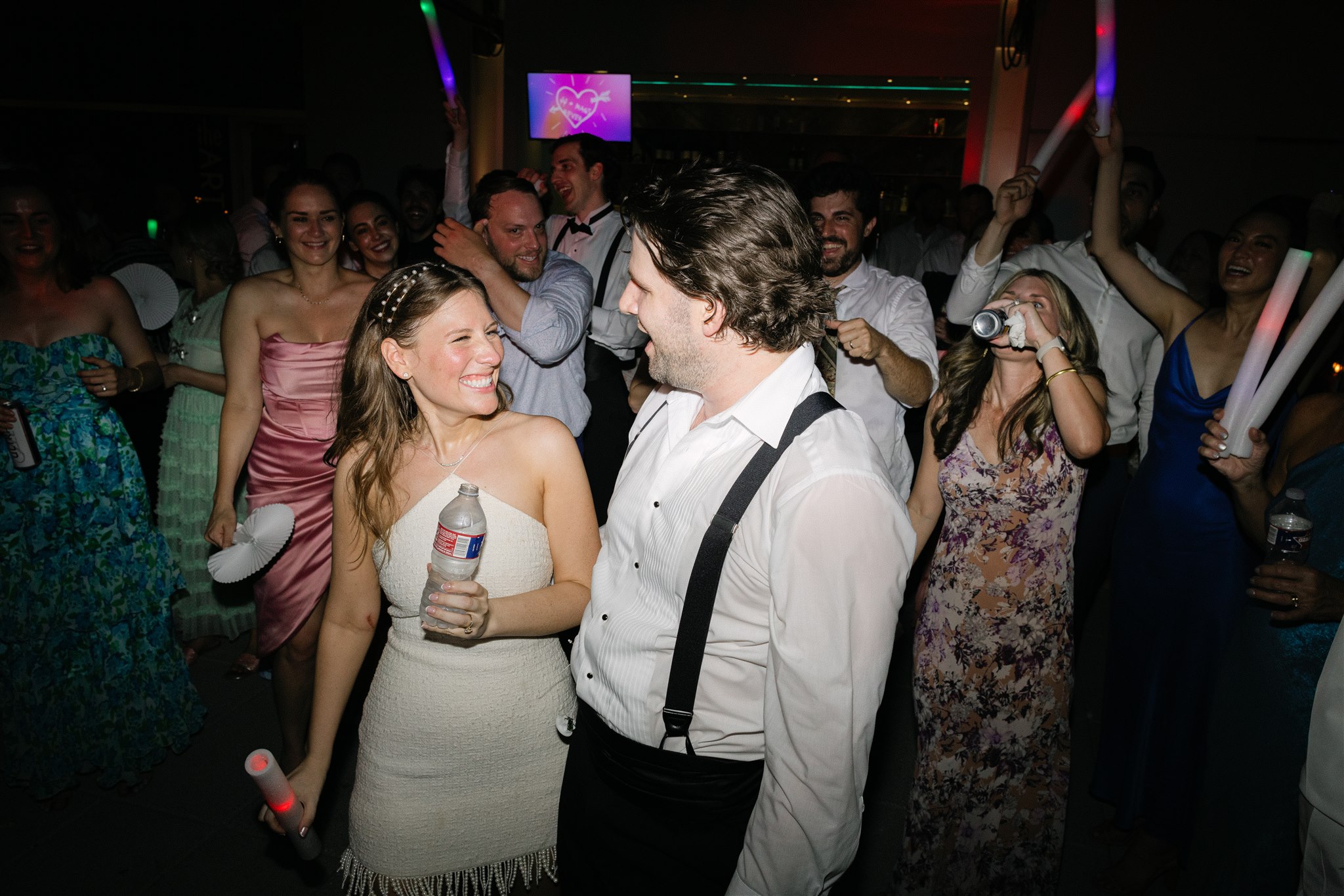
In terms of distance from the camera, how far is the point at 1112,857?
2.63 metres

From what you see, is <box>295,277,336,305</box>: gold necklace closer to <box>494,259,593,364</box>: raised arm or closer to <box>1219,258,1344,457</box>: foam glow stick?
<box>494,259,593,364</box>: raised arm

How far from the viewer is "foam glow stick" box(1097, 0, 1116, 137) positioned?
7.73 ft

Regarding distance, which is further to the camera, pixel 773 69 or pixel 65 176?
pixel 773 69

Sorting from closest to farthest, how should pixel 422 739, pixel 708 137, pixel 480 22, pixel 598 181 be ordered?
1. pixel 422 739
2. pixel 598 181
3. pixel 480 22
4. pixel 708 137

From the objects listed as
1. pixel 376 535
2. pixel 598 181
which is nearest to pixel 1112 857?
pixel 376 535

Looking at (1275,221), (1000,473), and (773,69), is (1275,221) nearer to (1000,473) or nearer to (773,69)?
(1000,473)

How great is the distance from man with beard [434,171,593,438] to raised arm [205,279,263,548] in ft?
2.19

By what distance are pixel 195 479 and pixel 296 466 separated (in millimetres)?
1089

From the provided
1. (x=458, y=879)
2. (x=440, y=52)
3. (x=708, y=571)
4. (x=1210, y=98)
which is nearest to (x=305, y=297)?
(x=440, y=52)

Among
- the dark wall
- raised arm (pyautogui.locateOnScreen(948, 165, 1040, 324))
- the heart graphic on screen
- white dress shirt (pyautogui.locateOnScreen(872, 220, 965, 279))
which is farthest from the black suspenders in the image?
the heart graphic on screen

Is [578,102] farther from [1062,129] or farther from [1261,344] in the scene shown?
[1261,344]

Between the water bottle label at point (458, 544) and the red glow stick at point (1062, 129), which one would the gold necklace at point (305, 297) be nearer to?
the water bottle label at point (458, 544)

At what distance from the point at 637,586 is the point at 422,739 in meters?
0.67

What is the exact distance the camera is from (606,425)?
3566 millimetres
